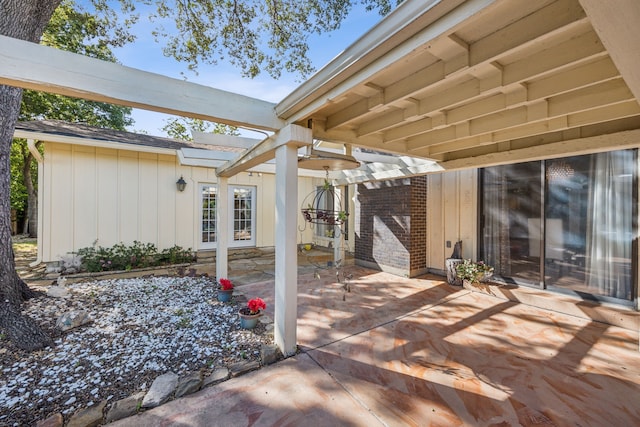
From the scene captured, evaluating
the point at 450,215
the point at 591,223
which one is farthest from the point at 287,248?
the point at 591,223

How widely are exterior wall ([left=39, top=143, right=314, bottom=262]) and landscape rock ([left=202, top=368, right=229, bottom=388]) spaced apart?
5635mm

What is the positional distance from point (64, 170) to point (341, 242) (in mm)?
6660

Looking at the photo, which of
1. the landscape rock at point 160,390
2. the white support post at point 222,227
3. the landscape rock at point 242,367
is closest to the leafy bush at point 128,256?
the white support post at point 222,227

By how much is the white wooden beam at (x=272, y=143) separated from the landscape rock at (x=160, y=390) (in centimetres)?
246

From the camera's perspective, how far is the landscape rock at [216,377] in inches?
95.0

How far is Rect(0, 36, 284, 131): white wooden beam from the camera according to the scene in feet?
5.67

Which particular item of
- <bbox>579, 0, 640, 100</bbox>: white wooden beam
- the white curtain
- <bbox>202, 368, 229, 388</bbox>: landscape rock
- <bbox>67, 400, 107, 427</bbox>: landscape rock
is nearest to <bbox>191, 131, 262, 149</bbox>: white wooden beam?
<bbox>202, 368, 229, 388</bbox>: landscape rock

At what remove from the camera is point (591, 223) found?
4109 millimetres

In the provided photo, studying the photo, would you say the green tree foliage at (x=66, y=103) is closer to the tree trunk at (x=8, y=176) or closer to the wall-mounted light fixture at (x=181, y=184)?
the tree trunk at (x=8, y=176)

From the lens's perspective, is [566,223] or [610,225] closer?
[610,225]

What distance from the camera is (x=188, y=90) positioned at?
2.25 m

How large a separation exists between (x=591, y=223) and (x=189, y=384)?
581 centimetres

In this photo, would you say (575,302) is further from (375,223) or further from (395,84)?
(395,84)

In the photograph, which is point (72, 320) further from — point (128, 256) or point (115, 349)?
point (128, 256)
